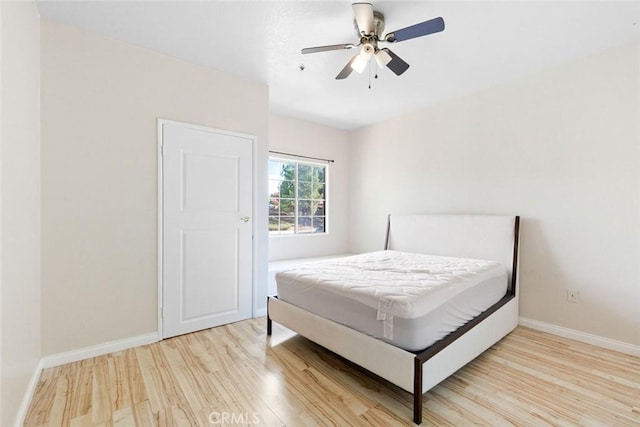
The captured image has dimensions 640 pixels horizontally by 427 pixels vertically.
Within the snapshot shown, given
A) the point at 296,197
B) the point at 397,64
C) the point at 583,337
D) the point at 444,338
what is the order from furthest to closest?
the point at 296,197, the point at 583,337, the point at 397,64, the point at 444,338

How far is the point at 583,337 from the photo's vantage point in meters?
2.56

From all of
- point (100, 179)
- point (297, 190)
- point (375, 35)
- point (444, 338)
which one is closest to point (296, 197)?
point (297, 190)

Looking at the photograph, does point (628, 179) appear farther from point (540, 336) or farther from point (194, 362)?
point (194, 362)

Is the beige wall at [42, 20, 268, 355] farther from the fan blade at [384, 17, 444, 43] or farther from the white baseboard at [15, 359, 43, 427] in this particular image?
the fan blade at [384, 17, 444, 43]

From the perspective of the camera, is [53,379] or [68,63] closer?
[53,379]

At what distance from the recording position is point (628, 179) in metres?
2.36

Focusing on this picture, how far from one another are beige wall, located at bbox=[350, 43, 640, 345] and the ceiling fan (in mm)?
1599

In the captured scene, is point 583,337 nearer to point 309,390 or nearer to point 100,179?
point 309,390

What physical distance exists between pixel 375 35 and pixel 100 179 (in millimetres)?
2340

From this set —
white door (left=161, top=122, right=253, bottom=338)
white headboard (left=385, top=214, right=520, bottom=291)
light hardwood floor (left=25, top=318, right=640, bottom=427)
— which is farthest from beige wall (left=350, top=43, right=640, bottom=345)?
white door (left=161, top=122, right=253, bottom=338)

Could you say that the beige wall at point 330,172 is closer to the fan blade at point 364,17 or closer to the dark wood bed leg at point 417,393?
the fan blade at point 364,17

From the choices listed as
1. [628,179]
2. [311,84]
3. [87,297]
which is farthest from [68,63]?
[628,179]

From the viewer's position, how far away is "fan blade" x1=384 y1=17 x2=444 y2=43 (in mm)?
1752

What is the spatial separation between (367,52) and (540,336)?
2.90 m
